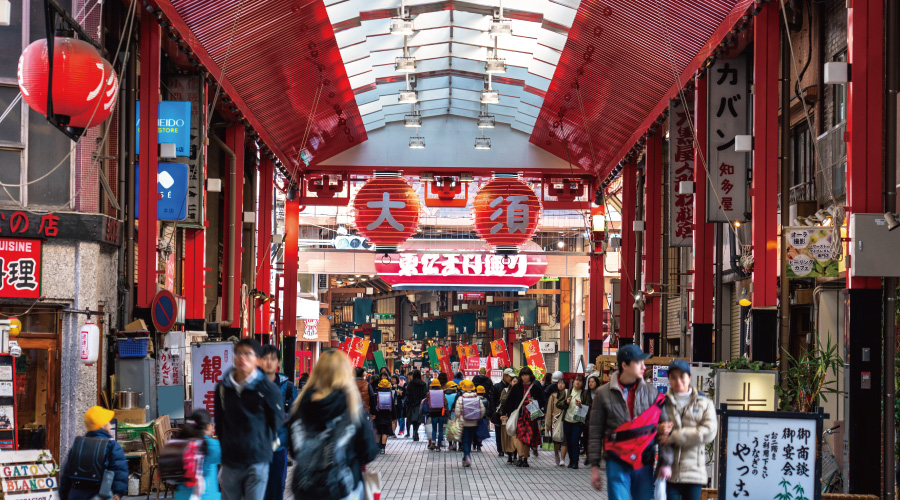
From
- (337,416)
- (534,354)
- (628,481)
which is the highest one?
(337,416)

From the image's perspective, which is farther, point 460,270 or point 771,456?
point 460,270

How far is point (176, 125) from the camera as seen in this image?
15656 mm

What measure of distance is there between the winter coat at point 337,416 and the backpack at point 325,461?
0.06ft

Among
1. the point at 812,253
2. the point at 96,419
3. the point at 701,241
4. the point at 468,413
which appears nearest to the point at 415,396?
the point at 468,413

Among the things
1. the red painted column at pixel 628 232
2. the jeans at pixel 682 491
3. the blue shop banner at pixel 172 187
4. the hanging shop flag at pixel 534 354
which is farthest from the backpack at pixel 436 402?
the hanging shop flag at pixel 534 354

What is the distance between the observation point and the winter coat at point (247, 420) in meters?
7.23

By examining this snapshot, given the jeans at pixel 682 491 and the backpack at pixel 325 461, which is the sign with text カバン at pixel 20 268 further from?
the jeans at pixel 682 491

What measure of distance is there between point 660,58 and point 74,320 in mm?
9784

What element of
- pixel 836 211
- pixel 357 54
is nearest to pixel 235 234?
pixel 357 54

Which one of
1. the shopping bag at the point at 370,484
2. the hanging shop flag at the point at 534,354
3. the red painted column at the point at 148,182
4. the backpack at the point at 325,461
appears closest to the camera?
the backpack at the point at 325,461

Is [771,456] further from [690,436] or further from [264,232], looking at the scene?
[264,232]

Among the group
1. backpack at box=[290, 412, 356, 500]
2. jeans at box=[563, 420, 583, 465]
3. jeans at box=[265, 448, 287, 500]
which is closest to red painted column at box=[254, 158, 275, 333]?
jeans at box=[563, 420, 583, 465]

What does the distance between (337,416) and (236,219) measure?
15.1 meters

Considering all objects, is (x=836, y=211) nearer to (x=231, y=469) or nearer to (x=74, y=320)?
(x=231, y=469)
